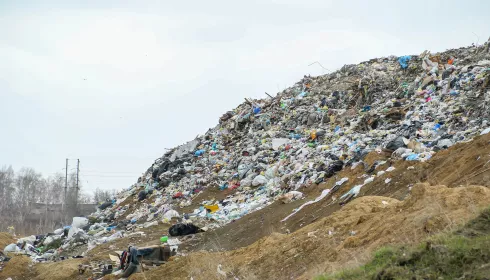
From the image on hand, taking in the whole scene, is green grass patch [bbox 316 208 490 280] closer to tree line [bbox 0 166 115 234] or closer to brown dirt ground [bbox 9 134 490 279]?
brown dirt ground [bbox 9 134 490 279]

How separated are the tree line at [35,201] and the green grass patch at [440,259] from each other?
33.2m

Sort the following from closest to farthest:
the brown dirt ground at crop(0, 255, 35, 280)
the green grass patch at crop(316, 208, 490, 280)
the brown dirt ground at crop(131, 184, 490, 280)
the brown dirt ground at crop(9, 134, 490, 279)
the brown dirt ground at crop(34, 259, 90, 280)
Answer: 1. the green grass patch at crop(316, 208, 490, 280)
2. the brown dirt ground at crop(131, 184, 490, 280)
3. the brown dirt ground at crop(9, 134, 490, 279)
4. the brown dirt ground at crop(34, 259, 90, 280)
5. the brown dirt ground at crop(0, 255, 35, 280)

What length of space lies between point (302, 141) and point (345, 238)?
30.1 ft

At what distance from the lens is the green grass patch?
12.9 feet

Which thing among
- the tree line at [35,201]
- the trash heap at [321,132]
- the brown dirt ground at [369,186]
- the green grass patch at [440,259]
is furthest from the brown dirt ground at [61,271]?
the tree line at [35,201]

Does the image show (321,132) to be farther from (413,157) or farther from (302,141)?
(413,157)

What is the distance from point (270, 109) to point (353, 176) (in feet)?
30.3

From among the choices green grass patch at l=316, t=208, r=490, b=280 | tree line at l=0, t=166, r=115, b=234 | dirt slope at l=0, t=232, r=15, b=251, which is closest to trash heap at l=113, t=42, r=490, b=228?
dirt slope at l=0, t=232, r=15, b=251

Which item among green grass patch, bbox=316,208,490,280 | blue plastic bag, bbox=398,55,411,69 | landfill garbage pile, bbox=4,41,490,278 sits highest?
blue plastic bag, bbox=398,55,411,69

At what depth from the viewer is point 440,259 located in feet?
13.5

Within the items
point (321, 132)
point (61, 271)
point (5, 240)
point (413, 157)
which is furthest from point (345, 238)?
point (5, 240)

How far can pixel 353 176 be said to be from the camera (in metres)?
10.9

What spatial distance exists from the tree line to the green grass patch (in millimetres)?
33190

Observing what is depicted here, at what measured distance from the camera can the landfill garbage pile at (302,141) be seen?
38.9 ft
